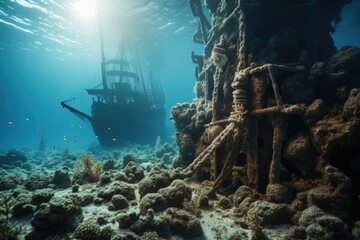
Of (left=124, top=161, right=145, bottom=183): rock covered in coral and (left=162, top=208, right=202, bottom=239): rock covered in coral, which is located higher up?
(left=124, top=161, right=145, bottom=183): rock covered in coral

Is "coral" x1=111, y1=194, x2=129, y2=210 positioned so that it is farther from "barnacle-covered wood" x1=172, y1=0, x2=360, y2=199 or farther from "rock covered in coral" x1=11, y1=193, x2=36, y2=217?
"barnacle-covered wood" x1=172, y1=0, x2=360, y2=199

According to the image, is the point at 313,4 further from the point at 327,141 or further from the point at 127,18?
the point at 127,18

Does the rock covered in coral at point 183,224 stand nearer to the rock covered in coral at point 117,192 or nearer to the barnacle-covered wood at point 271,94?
the rock covered in coral at point 117,192

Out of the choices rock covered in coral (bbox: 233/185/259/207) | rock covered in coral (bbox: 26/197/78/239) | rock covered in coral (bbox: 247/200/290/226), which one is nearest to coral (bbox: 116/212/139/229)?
rock covered in coral (bbox: 26/197/78/239)

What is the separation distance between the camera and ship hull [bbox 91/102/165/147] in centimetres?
2366

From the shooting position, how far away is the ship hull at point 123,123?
2366 cm

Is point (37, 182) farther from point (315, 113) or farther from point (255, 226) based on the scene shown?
point (315, 113)

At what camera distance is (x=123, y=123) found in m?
24.6

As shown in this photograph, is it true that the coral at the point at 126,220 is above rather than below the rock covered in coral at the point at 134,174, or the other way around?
below

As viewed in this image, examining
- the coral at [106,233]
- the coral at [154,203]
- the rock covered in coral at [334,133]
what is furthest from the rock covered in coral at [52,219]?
the rock covered in coral at [334,133]

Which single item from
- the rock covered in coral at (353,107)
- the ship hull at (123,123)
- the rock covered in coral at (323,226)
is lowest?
the rock covered in coral at (323,226)

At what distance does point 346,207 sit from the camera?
16.5ft

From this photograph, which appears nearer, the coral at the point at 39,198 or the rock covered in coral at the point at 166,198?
the rock covered in coral at the point at 166,198

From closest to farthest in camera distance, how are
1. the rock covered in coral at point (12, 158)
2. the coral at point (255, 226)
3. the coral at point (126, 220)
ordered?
the coral at point (255, 226) < the coral at point (126, 220) < the rock covered in coral at point (12, 158)
